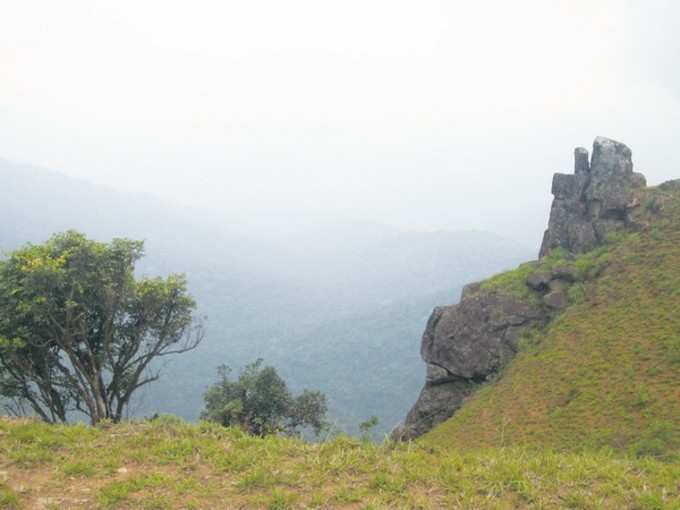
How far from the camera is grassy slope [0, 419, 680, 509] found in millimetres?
8164

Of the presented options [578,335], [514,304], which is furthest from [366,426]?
[514,304]

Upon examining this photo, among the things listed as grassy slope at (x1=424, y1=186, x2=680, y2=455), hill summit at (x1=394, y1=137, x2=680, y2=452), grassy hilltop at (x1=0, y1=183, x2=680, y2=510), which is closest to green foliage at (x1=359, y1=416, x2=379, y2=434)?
grassy hilltop at (x1=0, y1=183, x2=680, y2=510)

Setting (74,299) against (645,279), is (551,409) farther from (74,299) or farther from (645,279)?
(74,299)

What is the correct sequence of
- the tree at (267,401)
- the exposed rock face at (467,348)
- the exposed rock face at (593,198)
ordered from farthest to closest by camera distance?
the tree at (267,401)
the exposed rock face at (593,198)
the exposed rock face at (467,348)

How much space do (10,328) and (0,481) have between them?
50.8ft

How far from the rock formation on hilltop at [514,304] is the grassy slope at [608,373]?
2075 millimetres

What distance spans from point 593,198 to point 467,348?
15.9 m

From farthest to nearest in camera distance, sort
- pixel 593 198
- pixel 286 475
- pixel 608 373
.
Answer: pixel 593 198 → pixel 608 373 → pixel 286 475

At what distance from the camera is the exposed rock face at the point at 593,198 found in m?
37.7

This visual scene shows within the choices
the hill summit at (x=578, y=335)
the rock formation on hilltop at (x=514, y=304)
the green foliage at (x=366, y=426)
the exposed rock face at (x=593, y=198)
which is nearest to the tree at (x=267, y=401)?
the rock formation on hilltop at (x=514, y=304)

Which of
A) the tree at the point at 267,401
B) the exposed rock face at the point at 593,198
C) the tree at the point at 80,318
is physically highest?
the exposed rock face at the point at 593,198

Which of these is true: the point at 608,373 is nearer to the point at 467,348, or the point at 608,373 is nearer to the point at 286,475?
the point at 467,348

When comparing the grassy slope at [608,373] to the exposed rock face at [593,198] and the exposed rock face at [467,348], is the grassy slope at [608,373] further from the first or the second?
the exposed rock face at [593,198]

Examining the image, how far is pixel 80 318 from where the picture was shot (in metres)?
23.3
